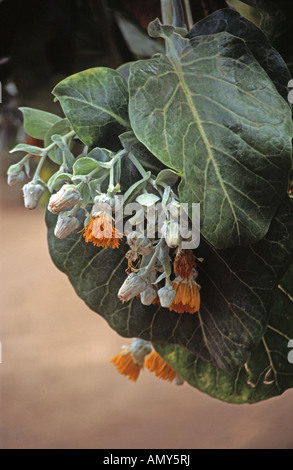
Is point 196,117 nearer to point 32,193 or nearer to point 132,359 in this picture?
Answer: point 32,193

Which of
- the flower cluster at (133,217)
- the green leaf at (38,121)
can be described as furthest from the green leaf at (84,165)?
the green leaf at (38,121)

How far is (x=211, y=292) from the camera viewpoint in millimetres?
336

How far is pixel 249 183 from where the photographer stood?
0.94 feet

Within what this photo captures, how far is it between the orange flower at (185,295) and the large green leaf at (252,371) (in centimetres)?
9

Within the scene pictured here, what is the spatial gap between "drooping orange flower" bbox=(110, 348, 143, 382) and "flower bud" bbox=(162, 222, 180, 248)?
19 cm

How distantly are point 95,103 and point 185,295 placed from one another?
123 millimetres

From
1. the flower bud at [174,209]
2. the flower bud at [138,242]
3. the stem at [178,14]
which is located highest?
the stem at [178,14]

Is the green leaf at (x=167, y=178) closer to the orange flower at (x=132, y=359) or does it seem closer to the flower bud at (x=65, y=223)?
the flower bud at (x=65, y=223)

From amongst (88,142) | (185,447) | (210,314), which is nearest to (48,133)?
(88,142)

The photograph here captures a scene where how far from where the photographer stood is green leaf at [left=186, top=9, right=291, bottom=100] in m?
0.31

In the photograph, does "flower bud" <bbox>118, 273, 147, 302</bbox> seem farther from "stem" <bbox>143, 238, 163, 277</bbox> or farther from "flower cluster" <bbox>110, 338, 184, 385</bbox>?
"flower cluster" <bbox>110, 338, 184, 385</bbox>

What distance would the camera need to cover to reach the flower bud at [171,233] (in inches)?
10.3

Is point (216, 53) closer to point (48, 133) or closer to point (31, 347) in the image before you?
point (48, 133)

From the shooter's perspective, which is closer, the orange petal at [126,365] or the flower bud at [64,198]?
the flower bud at [64,198]
